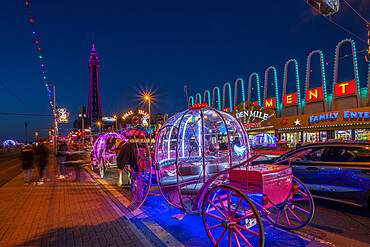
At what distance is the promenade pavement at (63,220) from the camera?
3934 mm

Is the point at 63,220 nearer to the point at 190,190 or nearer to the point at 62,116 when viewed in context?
the point at 190,190

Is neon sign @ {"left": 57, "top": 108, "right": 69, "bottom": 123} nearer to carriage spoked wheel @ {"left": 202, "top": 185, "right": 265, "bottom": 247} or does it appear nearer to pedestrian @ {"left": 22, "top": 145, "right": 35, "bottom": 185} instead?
pedestrian @ {"left": 22, "top": 145, "right": 35, "bottom": 185}

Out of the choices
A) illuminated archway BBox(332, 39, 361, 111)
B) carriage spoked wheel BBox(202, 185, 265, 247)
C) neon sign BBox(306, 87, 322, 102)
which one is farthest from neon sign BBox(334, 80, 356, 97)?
carriage spoked wheel BBox(202, 185, 265, 247)

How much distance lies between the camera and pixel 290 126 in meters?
24.5

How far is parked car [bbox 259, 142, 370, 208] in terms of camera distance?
15.3 feet

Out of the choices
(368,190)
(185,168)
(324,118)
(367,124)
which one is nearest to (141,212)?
(185,168)

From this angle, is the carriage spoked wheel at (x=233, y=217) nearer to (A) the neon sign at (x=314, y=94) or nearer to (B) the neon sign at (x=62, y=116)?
(A) the neon sign at (x=314, y=94)

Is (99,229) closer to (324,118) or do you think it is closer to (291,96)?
(324,118)

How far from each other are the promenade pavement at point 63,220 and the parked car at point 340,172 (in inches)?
161

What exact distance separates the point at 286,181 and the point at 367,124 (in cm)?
1946

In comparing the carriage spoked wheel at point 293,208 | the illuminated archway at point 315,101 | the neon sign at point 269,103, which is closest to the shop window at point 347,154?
the carriage spoked wheel at point 293,208

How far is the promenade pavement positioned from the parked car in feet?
13.4

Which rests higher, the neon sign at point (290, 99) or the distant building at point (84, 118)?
the distant building at point (84, 118)

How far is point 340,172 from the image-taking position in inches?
194
